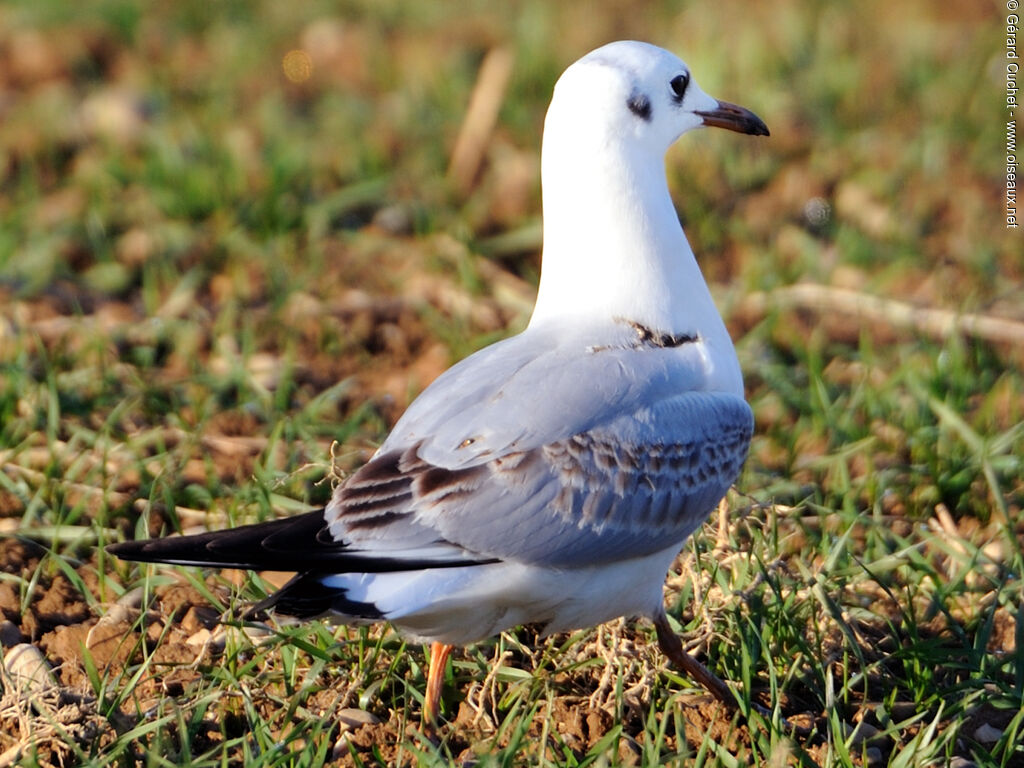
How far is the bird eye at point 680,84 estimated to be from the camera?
3873mm

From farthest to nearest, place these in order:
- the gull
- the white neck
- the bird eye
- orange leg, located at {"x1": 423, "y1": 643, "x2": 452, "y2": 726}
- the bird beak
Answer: the bird beak
the bird eye
the white neck
orange leg, located at {"x1": 423, "y1": 643, "x2": 452, "y2": 726}
the gull

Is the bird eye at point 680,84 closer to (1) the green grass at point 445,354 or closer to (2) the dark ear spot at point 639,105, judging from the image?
(2) the dark ear spot at point 639,105

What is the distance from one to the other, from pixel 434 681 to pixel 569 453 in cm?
63

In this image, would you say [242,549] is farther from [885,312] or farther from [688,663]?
[885,312]

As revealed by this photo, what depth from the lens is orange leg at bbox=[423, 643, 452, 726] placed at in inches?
132

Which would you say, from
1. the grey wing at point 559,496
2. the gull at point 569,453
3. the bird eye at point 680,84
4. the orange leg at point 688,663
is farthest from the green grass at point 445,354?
the bird eye at point 680,84

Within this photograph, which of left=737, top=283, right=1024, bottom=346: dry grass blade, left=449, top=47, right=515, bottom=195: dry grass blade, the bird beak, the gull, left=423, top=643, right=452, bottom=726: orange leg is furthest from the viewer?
left=449, top=47, right=515, bottom=195: dry grass blade

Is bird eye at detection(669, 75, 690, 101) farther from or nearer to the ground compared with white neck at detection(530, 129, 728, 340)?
farther from the ground

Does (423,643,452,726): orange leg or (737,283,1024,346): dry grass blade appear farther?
(737,283,1024,346): dry grass blade

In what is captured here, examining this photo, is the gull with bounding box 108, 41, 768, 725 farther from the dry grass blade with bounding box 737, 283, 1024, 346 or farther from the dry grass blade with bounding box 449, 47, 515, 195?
the dry grass blade with bounding box 449, 47, 515, 195

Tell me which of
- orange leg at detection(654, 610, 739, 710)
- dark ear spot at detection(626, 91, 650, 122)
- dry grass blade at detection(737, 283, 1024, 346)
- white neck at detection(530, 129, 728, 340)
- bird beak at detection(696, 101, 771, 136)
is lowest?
orange leg at detection(654, 610, 739, 710)

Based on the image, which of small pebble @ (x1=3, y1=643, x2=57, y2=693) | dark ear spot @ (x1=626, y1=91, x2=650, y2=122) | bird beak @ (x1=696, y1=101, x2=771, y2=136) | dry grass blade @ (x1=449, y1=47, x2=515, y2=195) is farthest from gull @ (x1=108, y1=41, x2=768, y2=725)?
dry grass blade @ (x1=449, y1=47, x2=515, y2=195)

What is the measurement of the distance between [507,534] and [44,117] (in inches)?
172

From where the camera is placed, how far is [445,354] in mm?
5277
